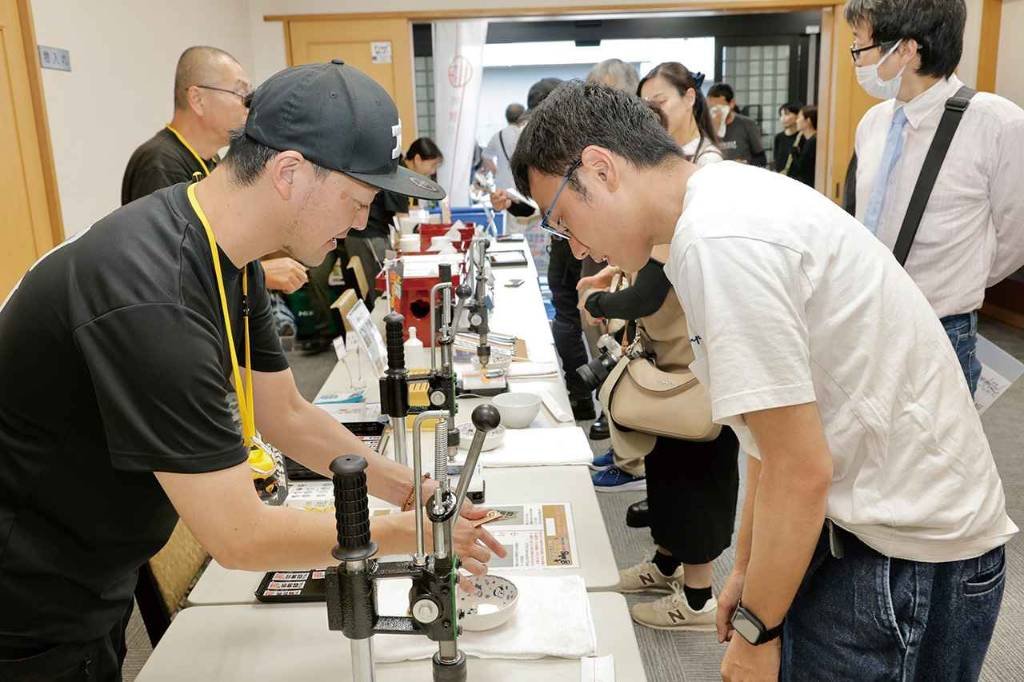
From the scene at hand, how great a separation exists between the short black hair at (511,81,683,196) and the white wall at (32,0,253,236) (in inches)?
133

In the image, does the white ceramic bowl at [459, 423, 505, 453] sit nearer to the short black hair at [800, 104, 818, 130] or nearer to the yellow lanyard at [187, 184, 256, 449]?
the yellow lanyard at [187, 184, 256, 449]

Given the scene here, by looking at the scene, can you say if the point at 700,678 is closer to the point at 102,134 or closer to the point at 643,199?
the point at 643,199

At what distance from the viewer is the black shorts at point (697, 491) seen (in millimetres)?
2244

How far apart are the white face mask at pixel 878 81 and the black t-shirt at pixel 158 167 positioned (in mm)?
2025

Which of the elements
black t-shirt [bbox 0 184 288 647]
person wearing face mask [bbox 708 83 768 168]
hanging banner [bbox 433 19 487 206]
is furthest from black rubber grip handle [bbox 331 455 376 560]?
hanging banner [bbox 433 19 487 206]

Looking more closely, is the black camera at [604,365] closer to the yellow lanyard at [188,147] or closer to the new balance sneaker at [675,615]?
the new balance sneaker at [675,615]

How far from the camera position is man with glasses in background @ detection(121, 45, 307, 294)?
9.52 feet

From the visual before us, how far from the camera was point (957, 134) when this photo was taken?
2.15m

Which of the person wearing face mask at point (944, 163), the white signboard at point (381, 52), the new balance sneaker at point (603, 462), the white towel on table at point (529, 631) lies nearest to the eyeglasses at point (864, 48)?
the person wearing face mask at point (944, 163)

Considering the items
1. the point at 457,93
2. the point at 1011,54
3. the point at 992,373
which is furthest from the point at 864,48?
the point at 457,93

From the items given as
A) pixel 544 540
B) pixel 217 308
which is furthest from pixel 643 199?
pixel 544 540

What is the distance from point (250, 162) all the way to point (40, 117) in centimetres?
313

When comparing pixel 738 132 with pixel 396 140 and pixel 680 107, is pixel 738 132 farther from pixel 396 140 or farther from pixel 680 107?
pixel 396 140

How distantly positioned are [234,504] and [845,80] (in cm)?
692
